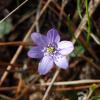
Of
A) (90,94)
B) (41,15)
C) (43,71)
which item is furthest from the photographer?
(41,15)

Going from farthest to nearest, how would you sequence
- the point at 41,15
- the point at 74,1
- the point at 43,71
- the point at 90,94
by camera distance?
the point at 41,15 < the point at 74,1 < the point at 90,94 < the point at 43,71

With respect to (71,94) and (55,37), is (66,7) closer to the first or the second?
(55,37)

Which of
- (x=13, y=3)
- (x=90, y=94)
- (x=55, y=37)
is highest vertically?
(x=13, y=3)

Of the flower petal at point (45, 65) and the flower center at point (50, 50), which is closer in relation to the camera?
the flower petal at point (45, 65)

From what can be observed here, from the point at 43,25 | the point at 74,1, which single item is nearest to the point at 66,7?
the point at 74,1

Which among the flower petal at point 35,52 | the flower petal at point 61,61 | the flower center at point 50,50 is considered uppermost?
the flower center at point 50,50

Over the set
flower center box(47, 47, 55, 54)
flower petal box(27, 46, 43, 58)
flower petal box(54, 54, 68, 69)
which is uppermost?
flower center box(47, 47, 55, 54)
